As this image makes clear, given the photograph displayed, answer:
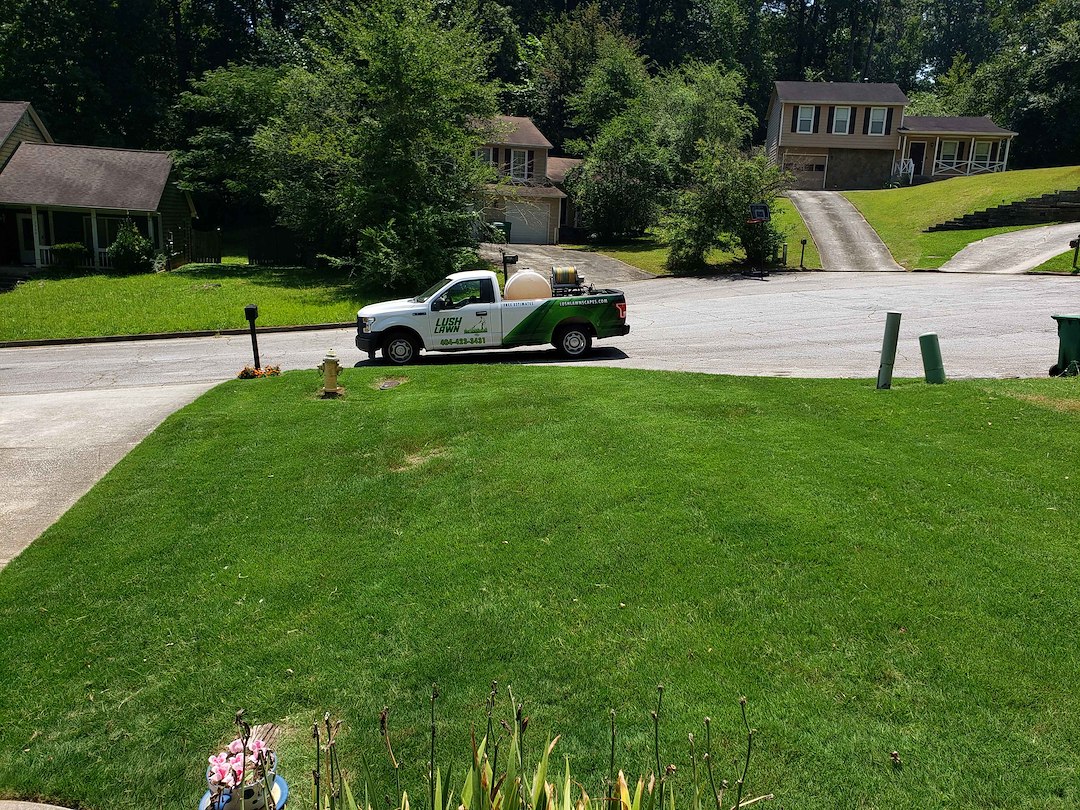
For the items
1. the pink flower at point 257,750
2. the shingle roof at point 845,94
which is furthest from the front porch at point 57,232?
the shingle roof at point 845,94

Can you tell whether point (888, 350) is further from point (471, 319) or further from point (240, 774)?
point (240, 774)

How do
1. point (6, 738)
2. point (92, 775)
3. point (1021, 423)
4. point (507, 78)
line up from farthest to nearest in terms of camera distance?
1. point (507, 78)
2. point (1021, 423)
3. point (6, 738)
4. point (92, 775)

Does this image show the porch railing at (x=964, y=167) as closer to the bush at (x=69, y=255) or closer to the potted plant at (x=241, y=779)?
the bush at (x=69, y=255)

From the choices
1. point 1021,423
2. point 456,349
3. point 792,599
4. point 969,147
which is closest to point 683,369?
point 456,349

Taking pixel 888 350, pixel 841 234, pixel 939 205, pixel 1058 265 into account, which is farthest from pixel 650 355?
pixel 939 205

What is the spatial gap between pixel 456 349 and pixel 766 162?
2176 centimetres

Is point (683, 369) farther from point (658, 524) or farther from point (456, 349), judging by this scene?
point (658, 524)

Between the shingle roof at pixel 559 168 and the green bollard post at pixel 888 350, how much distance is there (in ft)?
126

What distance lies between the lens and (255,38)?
189 feet

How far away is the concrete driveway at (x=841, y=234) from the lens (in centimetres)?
3403

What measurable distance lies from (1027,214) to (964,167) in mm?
21187

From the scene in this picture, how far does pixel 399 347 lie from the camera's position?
17281mm

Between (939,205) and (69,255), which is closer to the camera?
(69,255)

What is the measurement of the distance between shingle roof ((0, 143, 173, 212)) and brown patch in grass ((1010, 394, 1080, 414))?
35.3 meters
